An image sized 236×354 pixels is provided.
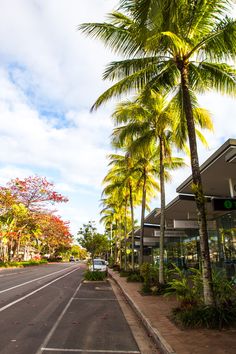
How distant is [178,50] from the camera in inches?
380

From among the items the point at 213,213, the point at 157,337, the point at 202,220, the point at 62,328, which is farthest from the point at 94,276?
the point at 157,337

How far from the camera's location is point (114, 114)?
16.7 m

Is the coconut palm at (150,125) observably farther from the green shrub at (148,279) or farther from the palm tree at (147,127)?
the green shrub at (148,279)

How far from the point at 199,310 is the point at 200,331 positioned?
2.19 ft

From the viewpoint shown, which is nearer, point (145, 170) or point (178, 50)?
point (178, 50)

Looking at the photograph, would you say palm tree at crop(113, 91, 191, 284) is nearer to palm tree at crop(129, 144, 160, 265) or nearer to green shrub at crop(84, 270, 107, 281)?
palm tree at crop(129, 144, 160, 265)

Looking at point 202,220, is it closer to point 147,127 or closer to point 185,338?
point 185,338

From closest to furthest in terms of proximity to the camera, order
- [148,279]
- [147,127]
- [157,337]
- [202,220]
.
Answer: [157,337] → [202,220] → [148,279] → [147,127]

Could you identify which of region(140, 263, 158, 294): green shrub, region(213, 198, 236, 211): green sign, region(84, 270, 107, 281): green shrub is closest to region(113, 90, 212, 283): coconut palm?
region(140, 263, 158, 294): green shrub

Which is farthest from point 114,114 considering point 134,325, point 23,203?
point 23,203

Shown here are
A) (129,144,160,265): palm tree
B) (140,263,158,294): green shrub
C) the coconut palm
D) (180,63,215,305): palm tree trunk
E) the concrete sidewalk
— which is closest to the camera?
the concrete sidewalk

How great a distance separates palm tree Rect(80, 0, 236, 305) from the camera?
8398 mm

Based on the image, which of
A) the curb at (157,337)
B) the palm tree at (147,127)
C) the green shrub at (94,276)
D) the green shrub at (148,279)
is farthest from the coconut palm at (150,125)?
the green shrub at (94,276)

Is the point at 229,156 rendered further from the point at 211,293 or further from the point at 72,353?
the point at 72,353
